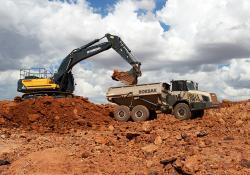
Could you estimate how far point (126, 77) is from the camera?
24672 mm

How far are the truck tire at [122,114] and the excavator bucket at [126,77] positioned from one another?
1.53 m

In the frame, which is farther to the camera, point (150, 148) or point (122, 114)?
point (122, 114)

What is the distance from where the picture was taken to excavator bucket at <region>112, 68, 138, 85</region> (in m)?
24.5

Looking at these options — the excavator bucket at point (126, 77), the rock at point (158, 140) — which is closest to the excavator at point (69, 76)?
the excavator bucket at point (126, 77)

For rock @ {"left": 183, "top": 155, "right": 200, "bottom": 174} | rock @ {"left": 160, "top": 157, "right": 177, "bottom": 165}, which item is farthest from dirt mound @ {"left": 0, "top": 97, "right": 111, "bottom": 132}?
rock @ {"left": 183, "top": 155, "right": 200, "bottom": 174}

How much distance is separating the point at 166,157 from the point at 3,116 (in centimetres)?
1420

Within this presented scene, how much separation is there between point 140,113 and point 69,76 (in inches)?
272

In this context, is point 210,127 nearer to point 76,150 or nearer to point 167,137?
point 167,137

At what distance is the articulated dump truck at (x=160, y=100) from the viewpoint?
74.7 ft

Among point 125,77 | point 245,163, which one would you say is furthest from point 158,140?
point 125,77

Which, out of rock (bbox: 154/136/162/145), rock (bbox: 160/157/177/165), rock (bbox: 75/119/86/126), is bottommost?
rock (bbox: 160/157/177/165)

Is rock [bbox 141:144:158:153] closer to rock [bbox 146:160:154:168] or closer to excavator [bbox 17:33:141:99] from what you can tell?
rock [bbox 146:160:154:168]

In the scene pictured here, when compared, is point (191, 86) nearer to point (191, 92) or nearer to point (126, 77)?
point (191, 92)

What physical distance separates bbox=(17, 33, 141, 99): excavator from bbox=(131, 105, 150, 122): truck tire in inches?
68.0
